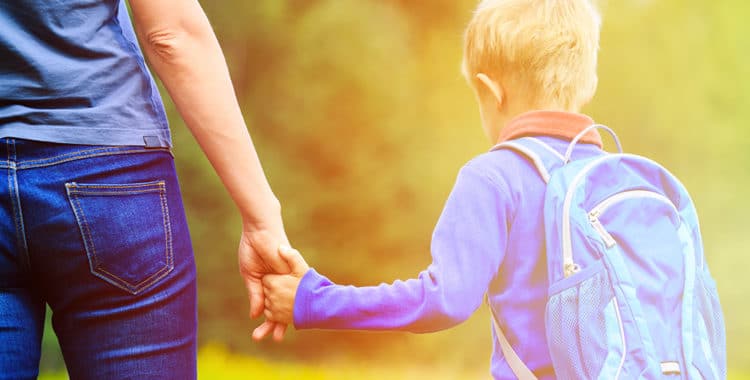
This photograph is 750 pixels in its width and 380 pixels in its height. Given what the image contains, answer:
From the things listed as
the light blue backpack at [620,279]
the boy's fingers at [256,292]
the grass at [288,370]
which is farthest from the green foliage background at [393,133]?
the light blue backpack at [620,279]

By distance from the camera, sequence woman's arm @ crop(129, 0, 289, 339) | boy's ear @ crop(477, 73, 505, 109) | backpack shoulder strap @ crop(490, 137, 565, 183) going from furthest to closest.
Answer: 1. boy's ear @ crop(477, 73, 505, 109)
2. backpack shoulder strap @ crop(490, 137, 565, 183)
3. woman's arm @ crop(129, 0, 289, 339)

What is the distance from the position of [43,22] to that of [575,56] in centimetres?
71

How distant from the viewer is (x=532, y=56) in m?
1.20

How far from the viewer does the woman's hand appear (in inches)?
47.2

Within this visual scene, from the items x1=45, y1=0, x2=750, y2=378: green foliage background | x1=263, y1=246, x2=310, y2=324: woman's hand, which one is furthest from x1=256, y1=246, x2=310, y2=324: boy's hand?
x1=45, y1=0, x2=750, y2=378: green foliage background

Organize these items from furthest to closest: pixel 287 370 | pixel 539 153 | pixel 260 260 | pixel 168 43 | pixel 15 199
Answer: pixel 287 370 < pixel 260 260 < pixel 539 153 < pixel 168 43 < pixel 15 199

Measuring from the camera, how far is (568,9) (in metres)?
1.23

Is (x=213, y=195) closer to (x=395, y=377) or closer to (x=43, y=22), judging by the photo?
(x=395, y=377)

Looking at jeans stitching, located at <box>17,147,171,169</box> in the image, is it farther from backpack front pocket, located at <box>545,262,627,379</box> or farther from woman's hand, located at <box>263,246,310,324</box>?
backpack front pocket, located at <box>545,262,627,379</box>

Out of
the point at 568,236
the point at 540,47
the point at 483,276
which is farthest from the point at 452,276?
the point at 540,47

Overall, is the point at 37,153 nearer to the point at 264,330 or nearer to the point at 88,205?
the point at 88,205

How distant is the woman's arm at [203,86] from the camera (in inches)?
39.8

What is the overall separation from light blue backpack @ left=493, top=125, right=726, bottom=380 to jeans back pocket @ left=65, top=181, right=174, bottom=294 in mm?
462

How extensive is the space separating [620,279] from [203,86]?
567 millimetres
